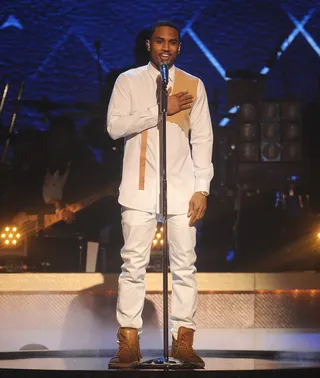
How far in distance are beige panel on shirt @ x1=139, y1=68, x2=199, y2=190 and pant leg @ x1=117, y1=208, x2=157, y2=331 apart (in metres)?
0.17

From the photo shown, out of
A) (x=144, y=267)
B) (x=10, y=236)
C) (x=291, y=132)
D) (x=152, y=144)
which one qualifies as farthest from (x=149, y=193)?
(x=291, y=132)

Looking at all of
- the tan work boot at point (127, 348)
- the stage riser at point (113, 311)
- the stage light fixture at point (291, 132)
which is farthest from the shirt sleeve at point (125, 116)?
the stage light fixture at point (291, 132)

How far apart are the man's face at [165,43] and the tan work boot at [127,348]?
3.91ft

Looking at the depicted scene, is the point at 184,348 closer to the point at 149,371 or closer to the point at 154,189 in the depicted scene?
the point at 149,371

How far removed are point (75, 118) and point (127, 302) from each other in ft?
14.0

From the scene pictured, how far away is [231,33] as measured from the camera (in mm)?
7477

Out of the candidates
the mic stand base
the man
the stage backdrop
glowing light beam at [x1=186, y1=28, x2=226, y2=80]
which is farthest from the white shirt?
glowing light beam at [x1=186, y1=28, x2=226, y2=80]

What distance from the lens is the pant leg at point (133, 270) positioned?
3.31 m

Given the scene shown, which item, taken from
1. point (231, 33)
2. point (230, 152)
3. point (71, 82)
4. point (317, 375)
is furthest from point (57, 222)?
point (317, 375)

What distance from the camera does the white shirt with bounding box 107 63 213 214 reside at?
3338 mm

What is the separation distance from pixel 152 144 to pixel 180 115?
193 millimetres

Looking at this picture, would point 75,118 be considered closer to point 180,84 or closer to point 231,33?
point 231,33

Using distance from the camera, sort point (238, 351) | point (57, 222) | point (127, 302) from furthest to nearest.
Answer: point (57, 222)
point (238, 351)
point (127, 302)

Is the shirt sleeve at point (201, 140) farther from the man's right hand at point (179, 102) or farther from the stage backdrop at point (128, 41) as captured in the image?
the stage backdrop at point (128, 41)
